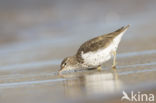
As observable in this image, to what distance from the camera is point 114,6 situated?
73.8 feet

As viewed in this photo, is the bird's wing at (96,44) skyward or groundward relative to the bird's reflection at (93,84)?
skyward

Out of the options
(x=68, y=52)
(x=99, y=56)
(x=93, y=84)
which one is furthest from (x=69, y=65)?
(x=68, y=52)

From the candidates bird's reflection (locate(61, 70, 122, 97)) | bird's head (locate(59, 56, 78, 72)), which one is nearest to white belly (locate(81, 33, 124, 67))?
bird's head (locate(59, 56, 78, 72))

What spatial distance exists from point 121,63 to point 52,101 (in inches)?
177

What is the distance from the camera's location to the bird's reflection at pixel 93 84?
789 centimetres

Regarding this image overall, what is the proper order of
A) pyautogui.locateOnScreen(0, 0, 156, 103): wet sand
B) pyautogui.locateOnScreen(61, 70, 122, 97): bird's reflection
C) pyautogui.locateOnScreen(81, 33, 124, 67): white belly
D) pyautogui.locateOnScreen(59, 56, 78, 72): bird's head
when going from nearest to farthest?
pyautogui.locateOnScreen(61, 70, 122, 97): bird's reflection < pyautogui.locateOnScreen(0, 0, 156, 103): wet sand < pyautogui.locateOnScreen(81, 33, 124, 67): white belly < pyautogui.locateOnScreen(59, 56, 78, 72): bird's head

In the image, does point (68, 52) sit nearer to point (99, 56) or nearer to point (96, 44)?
point (96, 44)

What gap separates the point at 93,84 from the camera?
877 cm

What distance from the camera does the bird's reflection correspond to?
7.89 meters

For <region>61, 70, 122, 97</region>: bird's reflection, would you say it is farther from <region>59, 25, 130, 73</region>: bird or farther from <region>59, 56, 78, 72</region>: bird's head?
<region>59, 56, 78, 72</region>: bird's head

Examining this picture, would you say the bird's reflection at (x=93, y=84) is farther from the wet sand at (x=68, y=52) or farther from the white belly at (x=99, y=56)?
the white belly at (x=99, y=56)

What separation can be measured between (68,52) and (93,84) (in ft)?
20.2

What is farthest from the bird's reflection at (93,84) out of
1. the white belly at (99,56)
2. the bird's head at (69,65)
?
the bird's head at (69,65)

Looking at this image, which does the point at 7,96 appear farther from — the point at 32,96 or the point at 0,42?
the point at 0,42
